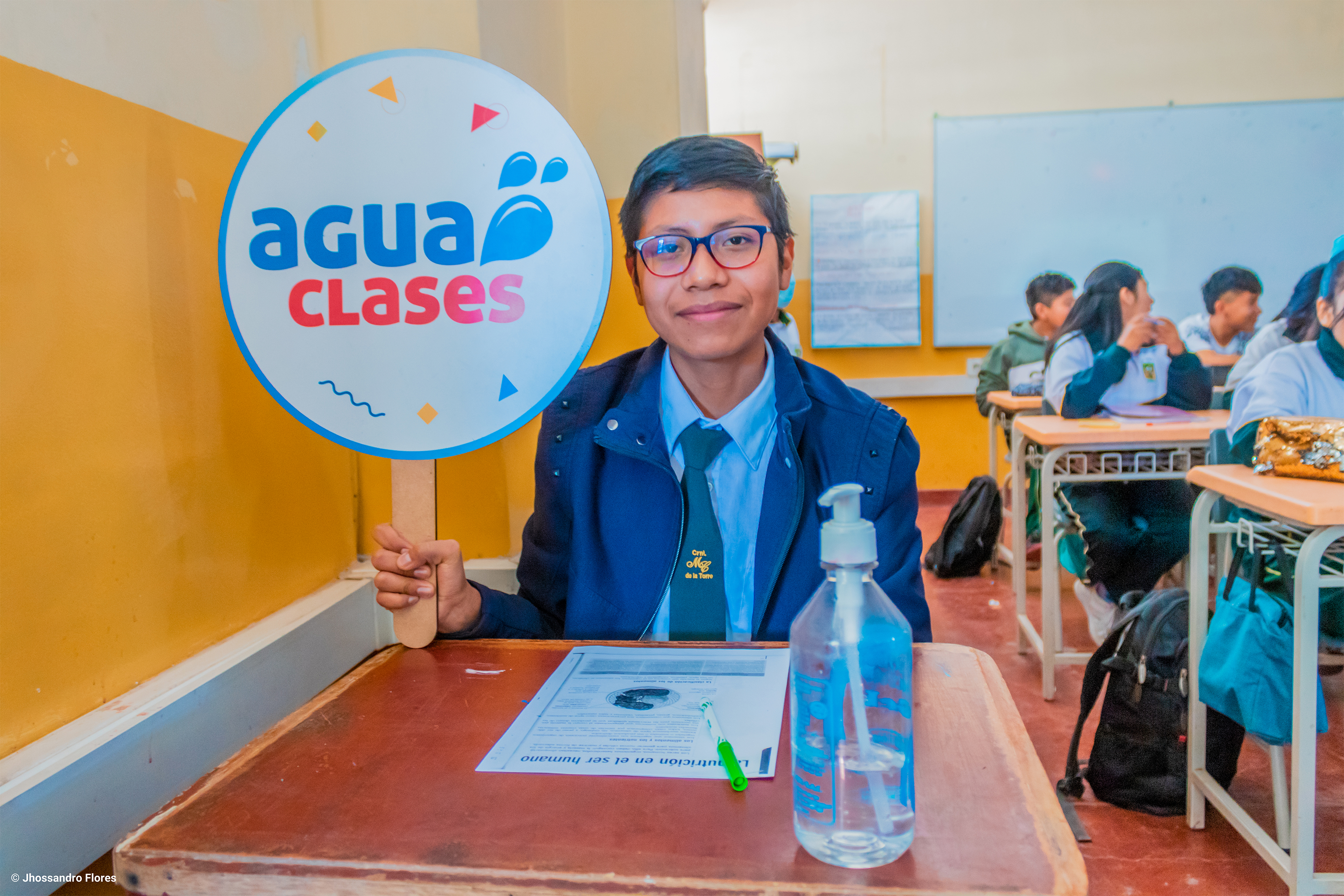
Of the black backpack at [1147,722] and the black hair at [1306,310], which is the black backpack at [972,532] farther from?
the black backpack at [1147,722]

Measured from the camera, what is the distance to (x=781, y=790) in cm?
62

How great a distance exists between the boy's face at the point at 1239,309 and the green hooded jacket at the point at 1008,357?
122 centimetres

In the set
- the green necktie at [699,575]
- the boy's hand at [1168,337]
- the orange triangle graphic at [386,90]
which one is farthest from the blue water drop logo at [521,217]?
the boy's hand at [1168,337]

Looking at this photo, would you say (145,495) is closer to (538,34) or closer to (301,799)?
(301,799)

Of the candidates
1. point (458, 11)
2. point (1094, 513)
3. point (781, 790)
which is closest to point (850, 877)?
point (781, 790)

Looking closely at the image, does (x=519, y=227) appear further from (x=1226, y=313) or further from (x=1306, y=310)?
(x=1226, y=313)

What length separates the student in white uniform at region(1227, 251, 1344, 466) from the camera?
2.04 meters

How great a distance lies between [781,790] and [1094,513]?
8.84 feet

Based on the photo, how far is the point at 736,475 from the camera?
1.13 metres

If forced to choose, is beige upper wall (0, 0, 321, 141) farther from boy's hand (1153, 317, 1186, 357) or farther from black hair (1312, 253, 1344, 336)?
boy's hand (1153, 317, 1186, 357)

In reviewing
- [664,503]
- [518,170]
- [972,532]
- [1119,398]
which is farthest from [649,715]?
[972,532]

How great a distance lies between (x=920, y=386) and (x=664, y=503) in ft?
15.5

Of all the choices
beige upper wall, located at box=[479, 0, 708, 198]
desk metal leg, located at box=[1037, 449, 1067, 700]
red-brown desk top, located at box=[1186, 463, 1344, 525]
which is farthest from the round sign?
desk metal leg, located at box=[1037, 449, 1067, 700]

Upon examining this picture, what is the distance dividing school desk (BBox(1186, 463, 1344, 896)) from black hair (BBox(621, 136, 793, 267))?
1109mm
